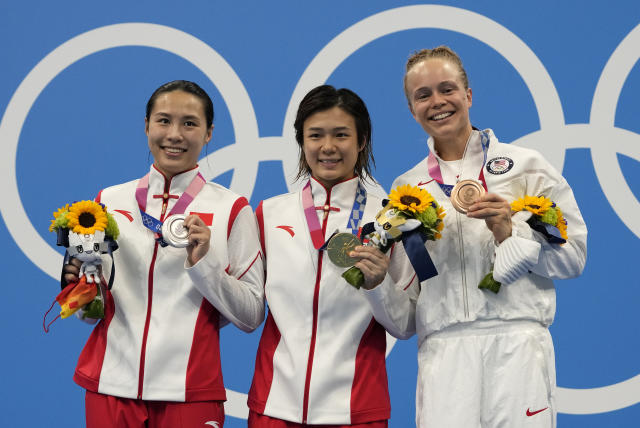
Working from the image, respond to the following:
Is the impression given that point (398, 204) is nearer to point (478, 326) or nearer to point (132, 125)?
point (478, 326)

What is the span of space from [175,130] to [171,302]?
25.0 inches

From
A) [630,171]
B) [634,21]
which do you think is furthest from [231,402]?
[634,21]

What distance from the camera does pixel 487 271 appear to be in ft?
8.03

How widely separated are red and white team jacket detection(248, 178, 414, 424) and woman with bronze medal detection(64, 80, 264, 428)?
0.41 ft

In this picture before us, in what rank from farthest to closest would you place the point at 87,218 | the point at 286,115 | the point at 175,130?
the point at 286,115 < the point at 175,130 < the point at 87,218

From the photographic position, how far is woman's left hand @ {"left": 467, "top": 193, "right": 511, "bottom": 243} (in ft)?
7.45

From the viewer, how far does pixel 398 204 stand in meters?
2.33

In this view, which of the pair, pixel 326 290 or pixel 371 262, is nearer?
pixel 371 262

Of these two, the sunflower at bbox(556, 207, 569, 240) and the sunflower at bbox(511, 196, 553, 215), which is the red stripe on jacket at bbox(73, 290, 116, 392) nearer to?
the sunflower at bbox(511, 196, 553, 215)

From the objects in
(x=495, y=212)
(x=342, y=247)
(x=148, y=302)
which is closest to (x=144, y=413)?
(x=148, y=302)

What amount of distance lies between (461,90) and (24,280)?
9.01 ft

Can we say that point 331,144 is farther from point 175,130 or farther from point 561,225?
point 561,225

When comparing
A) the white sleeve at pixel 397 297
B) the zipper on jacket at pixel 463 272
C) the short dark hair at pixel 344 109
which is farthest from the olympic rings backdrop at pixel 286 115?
the zipper on jacket at pixel 463 272

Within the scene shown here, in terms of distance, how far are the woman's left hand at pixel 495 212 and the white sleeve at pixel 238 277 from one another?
2.77 feet
